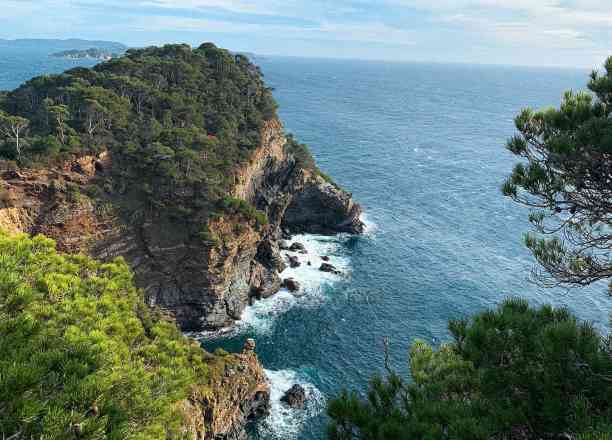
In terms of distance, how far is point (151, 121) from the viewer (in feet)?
149

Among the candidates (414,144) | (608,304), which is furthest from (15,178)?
(414,144)

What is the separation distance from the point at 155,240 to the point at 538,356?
3561cm

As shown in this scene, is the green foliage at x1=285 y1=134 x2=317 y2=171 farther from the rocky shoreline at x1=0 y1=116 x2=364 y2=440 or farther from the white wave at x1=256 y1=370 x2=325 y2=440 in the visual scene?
the white wave at x1=256 y1=370 x2=325 y2=440

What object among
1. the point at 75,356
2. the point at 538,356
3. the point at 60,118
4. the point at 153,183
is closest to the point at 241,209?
the point at 153,183

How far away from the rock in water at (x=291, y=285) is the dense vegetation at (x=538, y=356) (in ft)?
116

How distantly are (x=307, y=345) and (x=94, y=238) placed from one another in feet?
71.8

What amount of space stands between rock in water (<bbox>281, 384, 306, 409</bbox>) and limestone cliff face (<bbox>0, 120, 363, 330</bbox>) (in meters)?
11.1

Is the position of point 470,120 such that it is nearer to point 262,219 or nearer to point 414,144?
point 414,144

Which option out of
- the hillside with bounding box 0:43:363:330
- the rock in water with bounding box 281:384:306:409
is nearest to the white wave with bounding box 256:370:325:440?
the rock in water with bounding box 281:384:306:409

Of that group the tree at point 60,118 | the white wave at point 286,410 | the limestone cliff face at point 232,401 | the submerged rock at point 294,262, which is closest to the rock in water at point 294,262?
the submerged rock at point 294,262

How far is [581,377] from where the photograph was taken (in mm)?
7062

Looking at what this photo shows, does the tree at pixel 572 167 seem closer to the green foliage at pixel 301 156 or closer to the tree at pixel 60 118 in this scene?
the tree at pixel 60 118

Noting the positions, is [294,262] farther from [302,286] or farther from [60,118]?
[60,118]

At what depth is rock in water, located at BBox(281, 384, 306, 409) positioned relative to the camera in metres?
30.8
